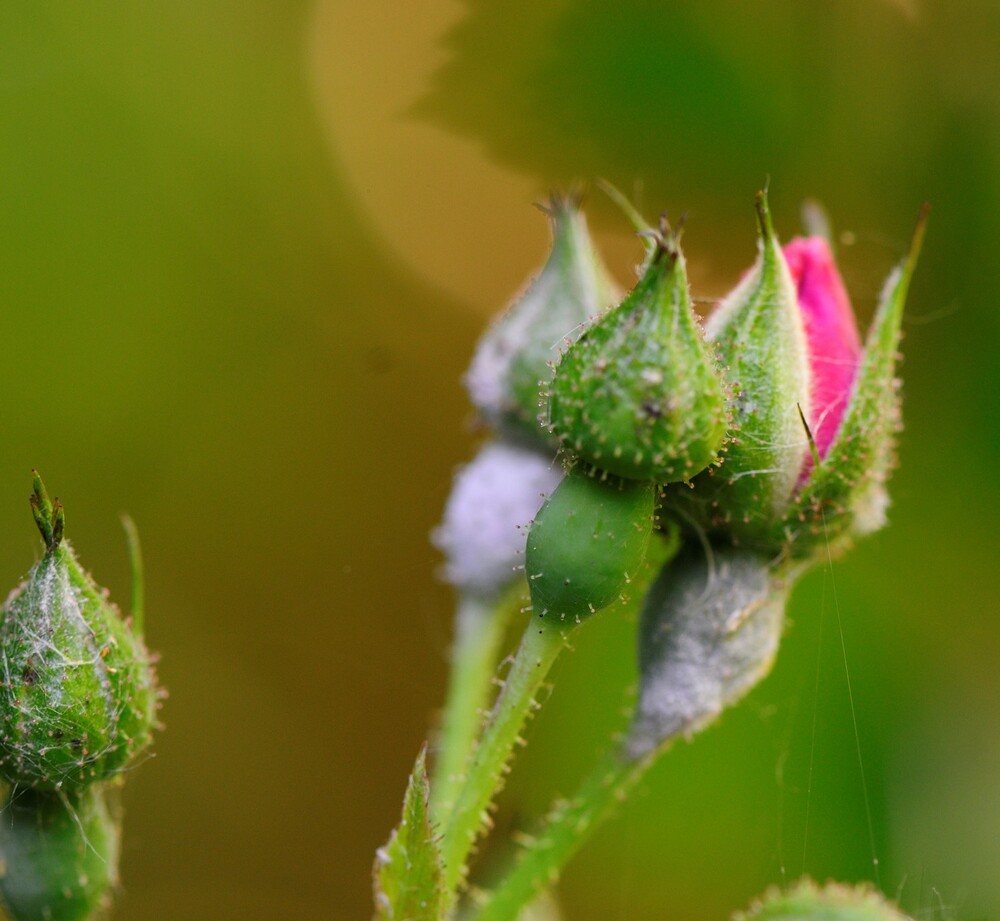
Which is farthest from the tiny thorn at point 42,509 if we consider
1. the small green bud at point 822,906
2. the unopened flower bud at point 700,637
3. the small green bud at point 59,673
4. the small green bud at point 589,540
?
the small green bud at point 822,906

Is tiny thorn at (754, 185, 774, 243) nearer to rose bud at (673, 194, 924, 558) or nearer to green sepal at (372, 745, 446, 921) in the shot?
rose bud at (673, 194, 924, 558)

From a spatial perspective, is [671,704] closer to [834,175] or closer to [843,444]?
[843,444]

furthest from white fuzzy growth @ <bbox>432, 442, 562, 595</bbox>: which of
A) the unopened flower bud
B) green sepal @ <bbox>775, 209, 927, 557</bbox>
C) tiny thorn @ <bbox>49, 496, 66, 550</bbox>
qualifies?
tiny thorn @ <bbox>49, 496, 66, 550</bbox>

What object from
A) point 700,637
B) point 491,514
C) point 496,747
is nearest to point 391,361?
point 491,514

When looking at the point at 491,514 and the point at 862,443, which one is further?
the point at 491,514

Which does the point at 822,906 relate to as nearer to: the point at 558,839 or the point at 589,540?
the point at 558,839

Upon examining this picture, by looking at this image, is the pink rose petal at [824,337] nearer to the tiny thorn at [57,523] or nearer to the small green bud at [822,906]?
the small green bud at [822,906]
